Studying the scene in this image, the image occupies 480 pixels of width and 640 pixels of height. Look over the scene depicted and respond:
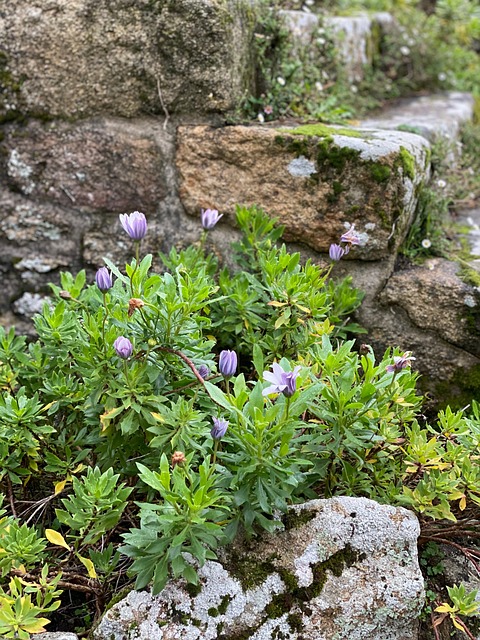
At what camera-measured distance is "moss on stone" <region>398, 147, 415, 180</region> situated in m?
2.40

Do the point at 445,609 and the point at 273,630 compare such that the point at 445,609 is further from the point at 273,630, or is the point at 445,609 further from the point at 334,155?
the point at 334,155

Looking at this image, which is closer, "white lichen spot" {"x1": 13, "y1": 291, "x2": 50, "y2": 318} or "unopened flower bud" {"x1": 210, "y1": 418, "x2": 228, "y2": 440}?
"unopened flower bud" {"x1": 210, "y1": 418, "x2": 228, "y2": 440}

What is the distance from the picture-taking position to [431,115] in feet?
11.9

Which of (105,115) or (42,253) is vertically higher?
(105,115)

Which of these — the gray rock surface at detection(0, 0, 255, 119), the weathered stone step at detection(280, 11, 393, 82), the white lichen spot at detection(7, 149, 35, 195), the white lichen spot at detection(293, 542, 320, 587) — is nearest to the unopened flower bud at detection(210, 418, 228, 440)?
the white lichen spot at detection(293, 542, 320, 587)

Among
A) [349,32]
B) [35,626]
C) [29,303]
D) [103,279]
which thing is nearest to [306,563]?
[35,626]

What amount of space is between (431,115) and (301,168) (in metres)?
1.52

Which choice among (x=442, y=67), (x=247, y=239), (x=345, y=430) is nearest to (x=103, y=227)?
(x=247, y=239)

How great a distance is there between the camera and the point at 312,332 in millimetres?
2129

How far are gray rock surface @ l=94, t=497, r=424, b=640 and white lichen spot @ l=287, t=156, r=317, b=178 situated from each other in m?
1.29

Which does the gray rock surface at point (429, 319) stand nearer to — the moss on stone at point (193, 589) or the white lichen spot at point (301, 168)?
the white lichen spot at point (301, 168)

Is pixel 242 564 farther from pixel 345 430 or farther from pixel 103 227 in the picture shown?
pixel 103 227

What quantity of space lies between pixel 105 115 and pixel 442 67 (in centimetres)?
276

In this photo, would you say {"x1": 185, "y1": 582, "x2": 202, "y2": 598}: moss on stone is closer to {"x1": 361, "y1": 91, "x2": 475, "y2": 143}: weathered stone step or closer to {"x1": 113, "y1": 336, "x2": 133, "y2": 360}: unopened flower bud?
{"x1": 113, "y1": 336, "x2": 133, "y2": 360}: unopened flower bud
